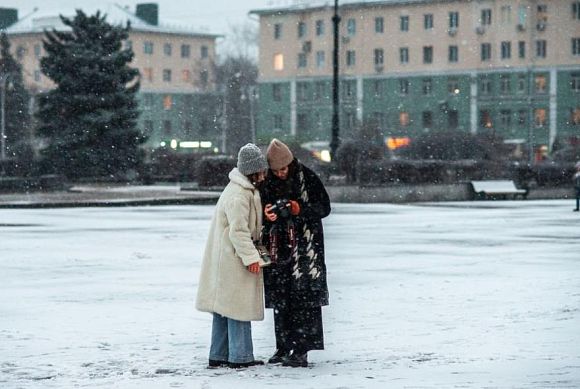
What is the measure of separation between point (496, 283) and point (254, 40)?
11861 centimetres

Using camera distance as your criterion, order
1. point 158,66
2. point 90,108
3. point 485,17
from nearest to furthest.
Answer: point 90,108 → point 485,17 → point 158,66

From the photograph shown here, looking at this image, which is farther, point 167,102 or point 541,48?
point 167,102

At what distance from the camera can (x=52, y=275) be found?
1653cm

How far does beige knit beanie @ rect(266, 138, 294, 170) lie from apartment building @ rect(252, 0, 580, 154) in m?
83.0

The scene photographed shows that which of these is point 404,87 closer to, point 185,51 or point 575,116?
point 575,116

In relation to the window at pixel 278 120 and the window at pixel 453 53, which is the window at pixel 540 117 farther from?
the window at pixel 278 120

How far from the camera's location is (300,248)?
934 cm

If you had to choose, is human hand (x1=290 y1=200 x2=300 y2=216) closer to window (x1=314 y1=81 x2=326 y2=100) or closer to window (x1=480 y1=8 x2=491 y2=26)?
window (x1=480 y1=8 x2=491 y2=26)

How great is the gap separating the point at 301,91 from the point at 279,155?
323ft

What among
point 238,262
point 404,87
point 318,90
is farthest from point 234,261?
point 318,90

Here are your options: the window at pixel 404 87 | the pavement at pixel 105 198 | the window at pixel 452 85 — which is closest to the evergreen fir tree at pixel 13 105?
the window at pixel 404 87

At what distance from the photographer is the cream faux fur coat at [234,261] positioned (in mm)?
9188

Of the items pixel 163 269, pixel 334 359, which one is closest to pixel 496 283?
pixel 163 269

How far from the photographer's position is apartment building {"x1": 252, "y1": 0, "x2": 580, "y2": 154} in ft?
316
